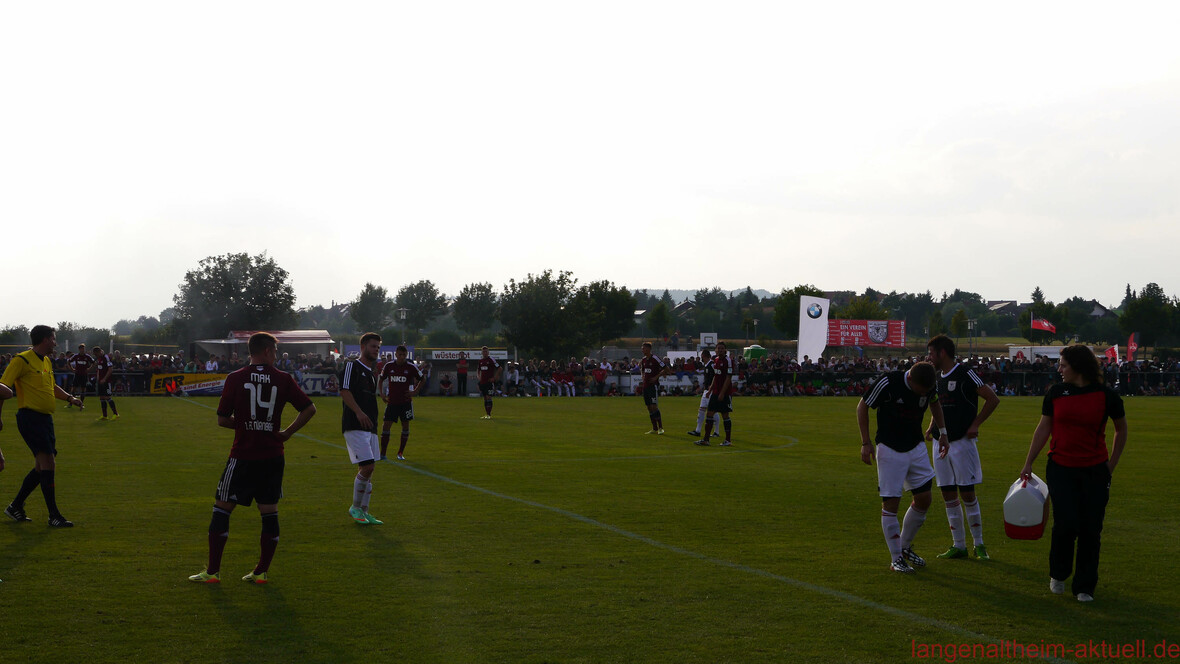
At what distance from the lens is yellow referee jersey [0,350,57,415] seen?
10969mm

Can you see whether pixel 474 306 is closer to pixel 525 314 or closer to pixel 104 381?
pixel 525 314

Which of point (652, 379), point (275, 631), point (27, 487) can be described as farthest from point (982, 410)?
point (652, 379)

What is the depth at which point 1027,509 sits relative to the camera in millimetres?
8453

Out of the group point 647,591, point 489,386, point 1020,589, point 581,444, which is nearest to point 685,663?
point 647,591

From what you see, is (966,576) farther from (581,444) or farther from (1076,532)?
(581,444)

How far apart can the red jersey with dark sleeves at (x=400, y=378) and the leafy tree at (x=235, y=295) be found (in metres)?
101

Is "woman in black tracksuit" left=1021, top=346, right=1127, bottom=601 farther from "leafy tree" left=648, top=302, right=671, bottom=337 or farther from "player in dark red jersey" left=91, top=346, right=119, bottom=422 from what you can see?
"leafy tree" left=648, top=302, right=671, bottom=337

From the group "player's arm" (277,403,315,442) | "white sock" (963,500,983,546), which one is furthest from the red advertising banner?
"player's arm" (277,403,315,442)

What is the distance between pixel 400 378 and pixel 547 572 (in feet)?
29.5

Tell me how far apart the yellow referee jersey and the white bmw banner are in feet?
177

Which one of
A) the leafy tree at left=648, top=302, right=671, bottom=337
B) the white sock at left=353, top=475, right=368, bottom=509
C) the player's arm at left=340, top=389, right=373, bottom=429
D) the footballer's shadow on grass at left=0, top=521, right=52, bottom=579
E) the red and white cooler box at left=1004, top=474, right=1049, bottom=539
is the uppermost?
the leafy tree at left=648, top=302, right=671, bottom=337

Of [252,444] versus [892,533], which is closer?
[252,444]

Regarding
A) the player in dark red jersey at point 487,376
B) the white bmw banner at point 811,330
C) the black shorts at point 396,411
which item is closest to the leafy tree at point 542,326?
the white bmw banner at point 811,330

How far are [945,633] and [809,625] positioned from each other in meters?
0.90
